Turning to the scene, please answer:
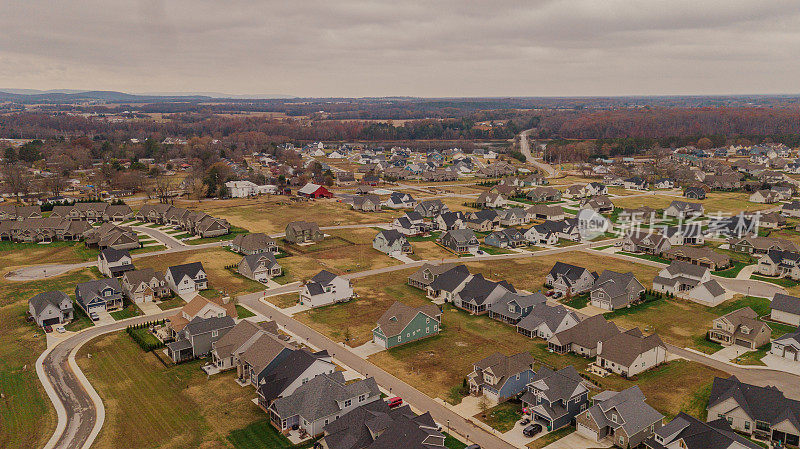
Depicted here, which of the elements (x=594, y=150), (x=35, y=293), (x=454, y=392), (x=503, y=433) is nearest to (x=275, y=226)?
(x=35, y=293)

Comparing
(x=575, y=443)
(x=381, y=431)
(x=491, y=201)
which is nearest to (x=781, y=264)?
(x=575, y=443)

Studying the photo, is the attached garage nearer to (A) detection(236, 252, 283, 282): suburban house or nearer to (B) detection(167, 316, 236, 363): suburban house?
(B) detection(167, 316, 236, 363): suburban house

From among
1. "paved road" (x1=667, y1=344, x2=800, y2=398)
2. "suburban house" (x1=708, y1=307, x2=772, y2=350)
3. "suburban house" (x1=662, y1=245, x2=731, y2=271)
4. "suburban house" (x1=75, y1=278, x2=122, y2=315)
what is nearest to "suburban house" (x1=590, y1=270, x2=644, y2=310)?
"suburban house" (x1=708, y1=307, x2=772, y2=350)

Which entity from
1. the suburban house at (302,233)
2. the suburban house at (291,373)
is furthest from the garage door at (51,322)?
the suburban house at (302,233)

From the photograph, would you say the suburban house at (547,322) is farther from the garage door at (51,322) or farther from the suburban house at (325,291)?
the garage door at (51,322)

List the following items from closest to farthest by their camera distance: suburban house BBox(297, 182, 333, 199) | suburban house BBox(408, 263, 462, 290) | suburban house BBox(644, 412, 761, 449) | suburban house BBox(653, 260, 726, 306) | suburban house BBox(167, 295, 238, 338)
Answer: suburban house BBox(644, 412, 761, 449)
suburban house BBox(167, 295, 238, 338)
suburban house BBox(653, 260, 726, 306)
suburban house BBox(408, 263, 462, 290)
suburban house BBox(297, 182, 333, 199)

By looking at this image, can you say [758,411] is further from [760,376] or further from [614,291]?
[614,291]
